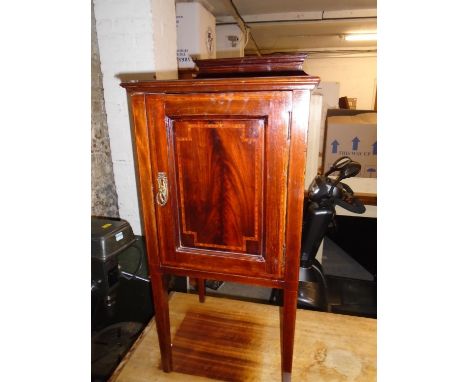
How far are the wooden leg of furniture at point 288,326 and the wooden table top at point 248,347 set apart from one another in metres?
0.14

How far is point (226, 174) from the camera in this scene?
0.91 metres

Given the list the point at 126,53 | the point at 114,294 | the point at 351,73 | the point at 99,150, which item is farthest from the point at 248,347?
the point at 351,73

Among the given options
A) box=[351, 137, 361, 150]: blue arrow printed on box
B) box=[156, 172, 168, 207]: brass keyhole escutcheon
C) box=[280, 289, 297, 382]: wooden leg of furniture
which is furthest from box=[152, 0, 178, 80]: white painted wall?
box=[351, 137, 361, 150]: blue arrow printed on box

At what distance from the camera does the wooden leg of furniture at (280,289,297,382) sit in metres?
0.99

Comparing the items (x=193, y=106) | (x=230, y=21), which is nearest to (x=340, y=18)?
(x=230, y=21)

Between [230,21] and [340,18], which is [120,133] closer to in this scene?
[230,21]

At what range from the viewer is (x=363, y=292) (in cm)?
212

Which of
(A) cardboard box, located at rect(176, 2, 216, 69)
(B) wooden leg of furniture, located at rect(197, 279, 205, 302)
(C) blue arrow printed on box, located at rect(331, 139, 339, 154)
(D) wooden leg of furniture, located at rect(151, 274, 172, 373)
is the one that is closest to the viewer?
(D) wooden leg of furniture, located at rect(151, 274, 172, 373)

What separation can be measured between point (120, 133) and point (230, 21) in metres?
2.51

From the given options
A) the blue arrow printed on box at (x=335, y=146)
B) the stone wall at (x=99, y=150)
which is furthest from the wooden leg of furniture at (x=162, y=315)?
the blue arrow printed on box at (x=335, y=146)

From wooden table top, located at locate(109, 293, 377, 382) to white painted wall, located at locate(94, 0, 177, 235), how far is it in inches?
32.2

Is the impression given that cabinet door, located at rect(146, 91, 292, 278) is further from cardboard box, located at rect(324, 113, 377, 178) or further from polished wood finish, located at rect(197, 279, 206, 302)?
cardboard box, located at rect(324, 113, 377, 178)

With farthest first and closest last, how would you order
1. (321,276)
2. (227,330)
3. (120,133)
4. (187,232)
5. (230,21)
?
(230,21), (321,276), (120,133), (227,330), (187,232)

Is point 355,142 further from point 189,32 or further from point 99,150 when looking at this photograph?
point 99,150
